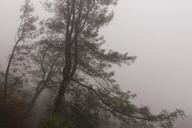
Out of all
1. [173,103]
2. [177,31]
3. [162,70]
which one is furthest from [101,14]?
[177,31]

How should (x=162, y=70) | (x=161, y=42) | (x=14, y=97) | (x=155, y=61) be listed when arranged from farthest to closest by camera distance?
(x=161, y=42) → (x=155, y=61) → (x=162, y=70) → (x=14, y=97)

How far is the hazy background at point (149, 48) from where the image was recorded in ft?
243

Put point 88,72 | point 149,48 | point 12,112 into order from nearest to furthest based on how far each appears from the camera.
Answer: point 88,72 < point 12,112 < point 149,48

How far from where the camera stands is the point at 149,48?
5000 inches

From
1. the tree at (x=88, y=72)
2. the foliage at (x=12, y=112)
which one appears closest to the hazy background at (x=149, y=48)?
the foliage at (x=12, y=112)

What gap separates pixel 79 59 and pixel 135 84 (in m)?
63.4

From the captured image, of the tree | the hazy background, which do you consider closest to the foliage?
the tree

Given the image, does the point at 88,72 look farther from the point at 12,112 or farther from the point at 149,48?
the point at 149,48

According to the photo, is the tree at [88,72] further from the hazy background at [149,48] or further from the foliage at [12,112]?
the hazy background at [149,48]

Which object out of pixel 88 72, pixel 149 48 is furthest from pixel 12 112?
pixel 149 48

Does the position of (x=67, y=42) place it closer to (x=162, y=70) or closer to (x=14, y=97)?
(x=14, y=97)

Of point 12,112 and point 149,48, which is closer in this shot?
point 12,112

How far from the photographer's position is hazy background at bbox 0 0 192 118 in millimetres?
74188

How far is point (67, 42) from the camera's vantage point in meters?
14.1
